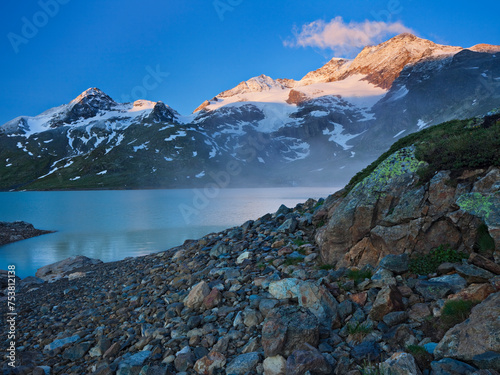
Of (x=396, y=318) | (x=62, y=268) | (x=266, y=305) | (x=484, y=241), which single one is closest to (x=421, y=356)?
(x=396, y=318)

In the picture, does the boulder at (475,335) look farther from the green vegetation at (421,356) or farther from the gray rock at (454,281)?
the gray rock at (454,281)

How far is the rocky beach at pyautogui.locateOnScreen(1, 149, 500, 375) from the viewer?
5785 millimetres

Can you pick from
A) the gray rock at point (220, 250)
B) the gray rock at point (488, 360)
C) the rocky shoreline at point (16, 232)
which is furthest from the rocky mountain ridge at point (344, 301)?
the rocky shoreline at point (16, 232)

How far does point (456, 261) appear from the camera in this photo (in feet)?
25.1

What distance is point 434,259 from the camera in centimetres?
798

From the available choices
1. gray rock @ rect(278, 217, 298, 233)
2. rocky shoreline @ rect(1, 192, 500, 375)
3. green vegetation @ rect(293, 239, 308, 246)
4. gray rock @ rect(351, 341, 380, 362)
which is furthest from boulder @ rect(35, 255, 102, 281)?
gray rock @ rect(351, 341, 380, 362)

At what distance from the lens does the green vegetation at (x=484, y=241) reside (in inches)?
287

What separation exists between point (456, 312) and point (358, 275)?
2.78 meters

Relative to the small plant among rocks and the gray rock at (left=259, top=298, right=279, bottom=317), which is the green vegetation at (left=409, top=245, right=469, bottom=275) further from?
the gray rock at (left=259, top=298, right=279, bottom=317)

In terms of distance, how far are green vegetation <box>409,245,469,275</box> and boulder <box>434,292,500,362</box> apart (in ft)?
7.38

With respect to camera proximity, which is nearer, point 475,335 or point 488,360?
point 488,360

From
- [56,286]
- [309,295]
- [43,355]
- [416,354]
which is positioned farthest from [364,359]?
[56,286]

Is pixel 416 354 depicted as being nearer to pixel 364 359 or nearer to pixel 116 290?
pixel 364 359

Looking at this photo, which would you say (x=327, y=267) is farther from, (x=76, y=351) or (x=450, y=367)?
(x=76, y=351)
